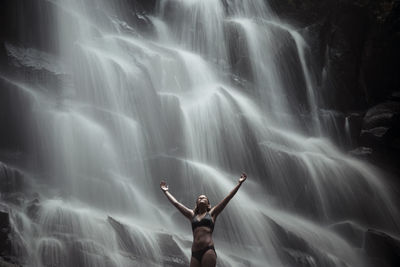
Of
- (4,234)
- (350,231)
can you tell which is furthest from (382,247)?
(4,234)

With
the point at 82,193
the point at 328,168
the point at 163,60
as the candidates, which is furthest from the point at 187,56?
the point at 82,193

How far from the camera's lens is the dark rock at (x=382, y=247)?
1262 centimetres

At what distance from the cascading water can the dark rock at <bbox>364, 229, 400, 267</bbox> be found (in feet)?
1.27

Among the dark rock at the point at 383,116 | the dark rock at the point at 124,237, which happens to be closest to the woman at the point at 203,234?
the dark rock at the point at 124,237

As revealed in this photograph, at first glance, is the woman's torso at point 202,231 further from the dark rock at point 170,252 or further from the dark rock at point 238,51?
the dark rock at point 238,51

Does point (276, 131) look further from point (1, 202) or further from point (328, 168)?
point (1, 202)

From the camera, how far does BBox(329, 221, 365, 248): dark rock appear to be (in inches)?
565

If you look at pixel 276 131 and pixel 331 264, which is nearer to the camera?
pixel 331 264

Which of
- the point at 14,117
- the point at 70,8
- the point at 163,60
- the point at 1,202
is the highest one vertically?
the point at 70,8

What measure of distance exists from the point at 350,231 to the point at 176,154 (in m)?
6.61

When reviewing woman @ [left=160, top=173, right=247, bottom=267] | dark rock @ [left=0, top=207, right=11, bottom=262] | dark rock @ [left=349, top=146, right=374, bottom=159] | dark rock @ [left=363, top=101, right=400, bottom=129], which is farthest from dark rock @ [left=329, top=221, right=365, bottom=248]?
dark rock @ [left=0, top=207, right=11, bottom=262]

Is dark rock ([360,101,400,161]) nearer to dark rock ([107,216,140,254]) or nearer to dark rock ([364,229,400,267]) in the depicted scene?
dark rock ([364,229,400,267])

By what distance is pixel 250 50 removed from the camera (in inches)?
885

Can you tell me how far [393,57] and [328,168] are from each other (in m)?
8.29
